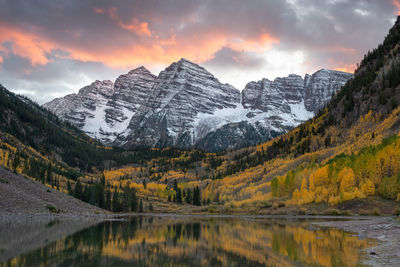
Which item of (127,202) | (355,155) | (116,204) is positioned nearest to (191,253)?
(355,155)

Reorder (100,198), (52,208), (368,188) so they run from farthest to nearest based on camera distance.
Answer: (100,198), (52,208), (368,188)

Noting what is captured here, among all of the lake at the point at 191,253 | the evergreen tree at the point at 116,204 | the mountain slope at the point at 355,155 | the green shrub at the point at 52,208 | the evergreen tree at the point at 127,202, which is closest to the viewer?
the lake at the point at 191,253

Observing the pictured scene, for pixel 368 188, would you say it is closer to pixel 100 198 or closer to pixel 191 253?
pixel 191 253

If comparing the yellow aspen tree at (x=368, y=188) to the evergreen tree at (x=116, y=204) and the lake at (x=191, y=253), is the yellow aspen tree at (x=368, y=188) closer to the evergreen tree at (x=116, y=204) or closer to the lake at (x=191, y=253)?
the lake at (x=191, y=253)

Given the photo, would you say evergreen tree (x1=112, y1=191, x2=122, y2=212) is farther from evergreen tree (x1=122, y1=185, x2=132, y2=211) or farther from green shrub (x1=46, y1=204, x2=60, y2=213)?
green shrub (x1=46, y1=204, x2=60, y2=213)

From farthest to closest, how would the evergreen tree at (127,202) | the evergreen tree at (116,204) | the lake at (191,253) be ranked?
the evergreen tree at (127,202) < the evergreen tree at (116,204) < the lake at (191,253)

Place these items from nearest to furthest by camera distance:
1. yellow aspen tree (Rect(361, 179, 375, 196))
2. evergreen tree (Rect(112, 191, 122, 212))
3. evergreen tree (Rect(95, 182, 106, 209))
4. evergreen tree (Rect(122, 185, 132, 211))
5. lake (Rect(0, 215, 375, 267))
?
lake (Rect(0, 215, 375, 267)) < yellow aspen tree (Rect(361, 179, 375, 196)) < evergreen tree (Rect(95, 182, 106, 209)) < evergreen tree (Rect(112, 191, 122, 212)) < evergreen tree (Rect(122, 185, 132, 211))

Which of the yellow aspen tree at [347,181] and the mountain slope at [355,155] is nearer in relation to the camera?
the mountain slope at [355,155]

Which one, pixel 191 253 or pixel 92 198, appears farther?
pixel 92 198

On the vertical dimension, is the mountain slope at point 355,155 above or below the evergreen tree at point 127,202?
above

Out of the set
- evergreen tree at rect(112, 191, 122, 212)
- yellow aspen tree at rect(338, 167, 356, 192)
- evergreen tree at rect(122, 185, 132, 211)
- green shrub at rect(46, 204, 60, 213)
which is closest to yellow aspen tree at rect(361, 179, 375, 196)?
yellow aspen tree at rect(338, 167, 356, 192)

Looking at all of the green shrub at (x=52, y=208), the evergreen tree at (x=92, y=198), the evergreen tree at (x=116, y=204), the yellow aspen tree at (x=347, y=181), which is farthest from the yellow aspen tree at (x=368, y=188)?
the evergreen tree at (x=116, y=204)

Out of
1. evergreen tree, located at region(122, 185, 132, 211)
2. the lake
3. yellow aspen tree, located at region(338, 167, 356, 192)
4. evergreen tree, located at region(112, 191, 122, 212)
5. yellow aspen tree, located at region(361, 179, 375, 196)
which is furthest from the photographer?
evergreen tree, located at region(122, 185, 132, 211)

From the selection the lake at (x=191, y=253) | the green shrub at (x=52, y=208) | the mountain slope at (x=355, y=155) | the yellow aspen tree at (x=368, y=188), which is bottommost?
the lake at (x=191, y=253)
